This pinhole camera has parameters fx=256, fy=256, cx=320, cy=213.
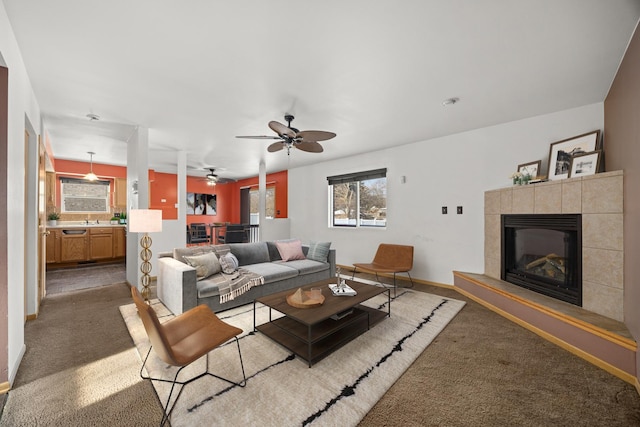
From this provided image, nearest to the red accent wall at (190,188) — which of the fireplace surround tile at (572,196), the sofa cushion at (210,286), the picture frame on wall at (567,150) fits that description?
the sofa cushion at (210,286)

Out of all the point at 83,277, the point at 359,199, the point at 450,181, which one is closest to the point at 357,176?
the point at 359,199

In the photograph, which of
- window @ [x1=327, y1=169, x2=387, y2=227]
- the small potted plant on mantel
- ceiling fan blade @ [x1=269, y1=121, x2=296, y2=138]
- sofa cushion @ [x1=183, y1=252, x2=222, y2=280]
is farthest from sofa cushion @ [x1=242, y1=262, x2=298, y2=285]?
the small potted plant on mantel

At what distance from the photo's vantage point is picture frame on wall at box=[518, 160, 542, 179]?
3.35 meters

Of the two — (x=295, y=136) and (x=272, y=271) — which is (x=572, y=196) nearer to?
(x=295, y=136)

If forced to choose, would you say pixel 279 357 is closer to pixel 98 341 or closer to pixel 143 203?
pixel 98 341

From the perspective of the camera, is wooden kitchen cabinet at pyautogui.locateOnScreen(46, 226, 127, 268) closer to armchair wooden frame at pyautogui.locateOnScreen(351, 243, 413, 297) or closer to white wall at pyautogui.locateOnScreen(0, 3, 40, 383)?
white wall at pyautogui.locateOnScreen(0, 3, 40, 383)

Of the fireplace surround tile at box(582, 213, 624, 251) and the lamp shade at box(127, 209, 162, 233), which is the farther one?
the lamp shade at box(127, 209, 162, 233)

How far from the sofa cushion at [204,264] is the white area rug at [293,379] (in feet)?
2.51

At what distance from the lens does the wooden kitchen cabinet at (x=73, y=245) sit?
570 centimetres

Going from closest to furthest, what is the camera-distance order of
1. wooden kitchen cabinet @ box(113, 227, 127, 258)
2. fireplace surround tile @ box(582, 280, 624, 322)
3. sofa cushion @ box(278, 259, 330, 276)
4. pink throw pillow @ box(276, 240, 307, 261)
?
fireplace surround tile @ box(582, 280, 624, 322) → sofa cushion @ box(278, 259, 330, 276) → pink throw pillow @ box(276, 240, 307, 261) → wooden kitchen cabinet @ box(113, 227, 127, 258)

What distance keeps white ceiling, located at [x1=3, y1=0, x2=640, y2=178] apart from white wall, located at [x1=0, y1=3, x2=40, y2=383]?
16 cm

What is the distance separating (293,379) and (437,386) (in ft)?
3.40

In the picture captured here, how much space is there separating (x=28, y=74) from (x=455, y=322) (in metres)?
5.06

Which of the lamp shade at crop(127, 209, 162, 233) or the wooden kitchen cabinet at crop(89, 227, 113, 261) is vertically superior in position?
the lamp shade at crop(127, 209, 162, 233)
